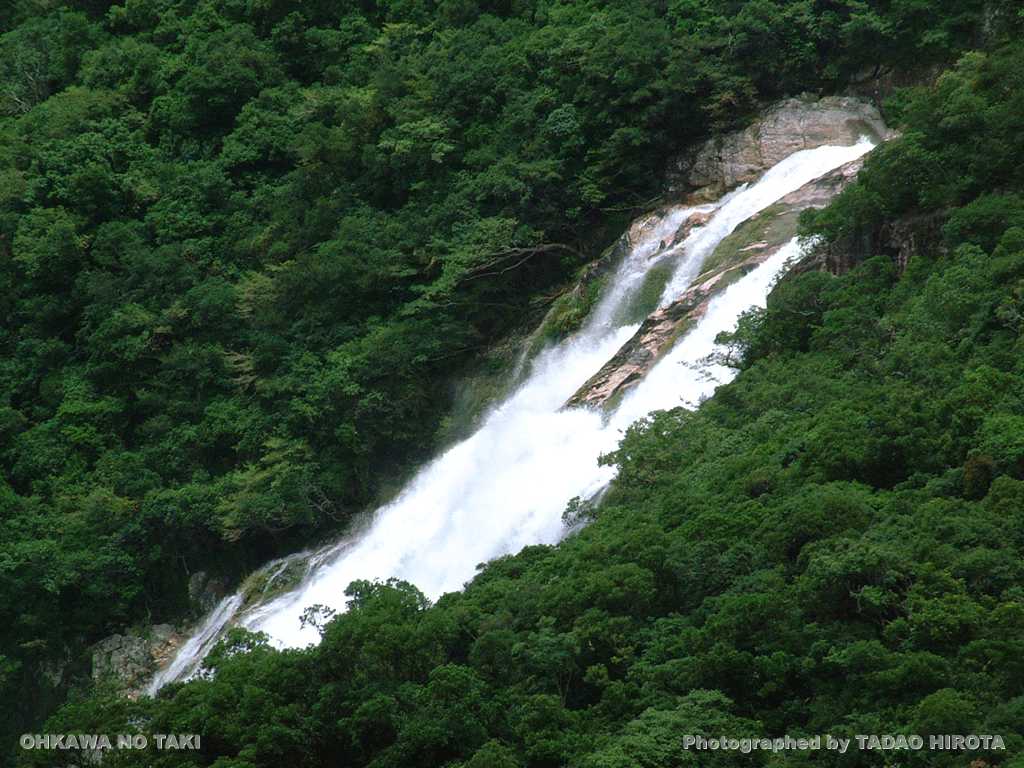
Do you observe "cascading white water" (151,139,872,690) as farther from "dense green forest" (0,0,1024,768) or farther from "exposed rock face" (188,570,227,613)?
"dense green forest" (0,0,1024,768)

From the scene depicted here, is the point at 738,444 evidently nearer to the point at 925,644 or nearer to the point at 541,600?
the point at 541,600

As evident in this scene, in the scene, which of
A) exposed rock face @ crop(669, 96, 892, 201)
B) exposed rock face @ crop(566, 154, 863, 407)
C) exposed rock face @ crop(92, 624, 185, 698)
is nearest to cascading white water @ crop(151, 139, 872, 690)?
exposed rock face @ crop(566, 154, 863, 407)

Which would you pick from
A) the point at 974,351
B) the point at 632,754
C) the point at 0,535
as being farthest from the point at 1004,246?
the point at 0,535

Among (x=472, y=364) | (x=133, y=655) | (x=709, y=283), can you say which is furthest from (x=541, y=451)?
(x=133, y=655)

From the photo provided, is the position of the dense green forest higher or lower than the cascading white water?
higher

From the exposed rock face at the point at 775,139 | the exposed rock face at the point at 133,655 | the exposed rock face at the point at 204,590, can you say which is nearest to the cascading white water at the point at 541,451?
the exposed rock face at the point at 775,139

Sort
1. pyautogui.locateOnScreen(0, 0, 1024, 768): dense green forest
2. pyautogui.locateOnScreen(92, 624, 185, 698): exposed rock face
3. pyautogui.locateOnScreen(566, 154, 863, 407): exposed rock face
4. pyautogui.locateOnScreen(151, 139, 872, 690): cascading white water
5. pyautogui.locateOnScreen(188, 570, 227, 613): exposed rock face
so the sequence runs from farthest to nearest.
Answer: pyautogui.locateOnScreen(188, 570, 227, 613): exposed rock face → pyautogui.locateOnScreen(92, 624, 185, 698): exposed rock face → pyautogui.locateOnScreen(566, 154, 863, 407): exposed rock face → pyautogui.locateOnScreen(151, 139, 872, 690): cascading white water → pyautogui.locateOnScreen(0, 0, 1024, 768): dense green forest

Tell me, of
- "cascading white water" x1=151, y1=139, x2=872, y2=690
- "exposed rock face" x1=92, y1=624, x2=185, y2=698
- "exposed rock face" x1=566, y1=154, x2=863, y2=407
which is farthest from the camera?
"exposed rock face" x1=92, y1=624, x2=185, y2=698
